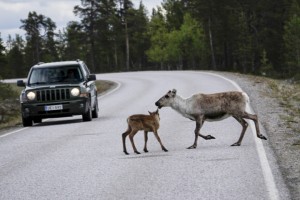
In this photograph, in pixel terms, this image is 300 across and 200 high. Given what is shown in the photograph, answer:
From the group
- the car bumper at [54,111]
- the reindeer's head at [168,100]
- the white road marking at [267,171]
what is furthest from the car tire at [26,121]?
the white road marking at [267,171]

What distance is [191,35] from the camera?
95.8 meters

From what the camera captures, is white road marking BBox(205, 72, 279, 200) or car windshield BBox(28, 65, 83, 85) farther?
car windshield BBox(28, 65, 83, 85)

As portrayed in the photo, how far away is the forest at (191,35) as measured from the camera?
79.7 metres

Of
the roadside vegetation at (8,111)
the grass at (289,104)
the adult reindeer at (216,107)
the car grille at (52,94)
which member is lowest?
the roadside vegetation at (8,111)

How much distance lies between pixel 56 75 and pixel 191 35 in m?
77.3

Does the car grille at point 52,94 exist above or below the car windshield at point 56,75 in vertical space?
below

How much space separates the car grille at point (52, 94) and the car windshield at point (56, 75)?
72 centimetres

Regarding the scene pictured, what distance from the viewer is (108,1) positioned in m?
97.9

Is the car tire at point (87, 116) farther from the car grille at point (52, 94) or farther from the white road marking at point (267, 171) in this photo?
the white road marking at point (267, 171)

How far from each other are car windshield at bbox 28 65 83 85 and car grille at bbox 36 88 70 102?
720 mm

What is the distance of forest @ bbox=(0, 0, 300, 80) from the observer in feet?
261

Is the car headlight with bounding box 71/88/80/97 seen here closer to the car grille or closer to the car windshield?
the car grille

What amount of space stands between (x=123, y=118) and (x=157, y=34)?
288 ft

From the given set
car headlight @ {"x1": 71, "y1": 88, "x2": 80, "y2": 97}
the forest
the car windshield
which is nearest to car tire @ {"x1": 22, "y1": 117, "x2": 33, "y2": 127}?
the car windshield
